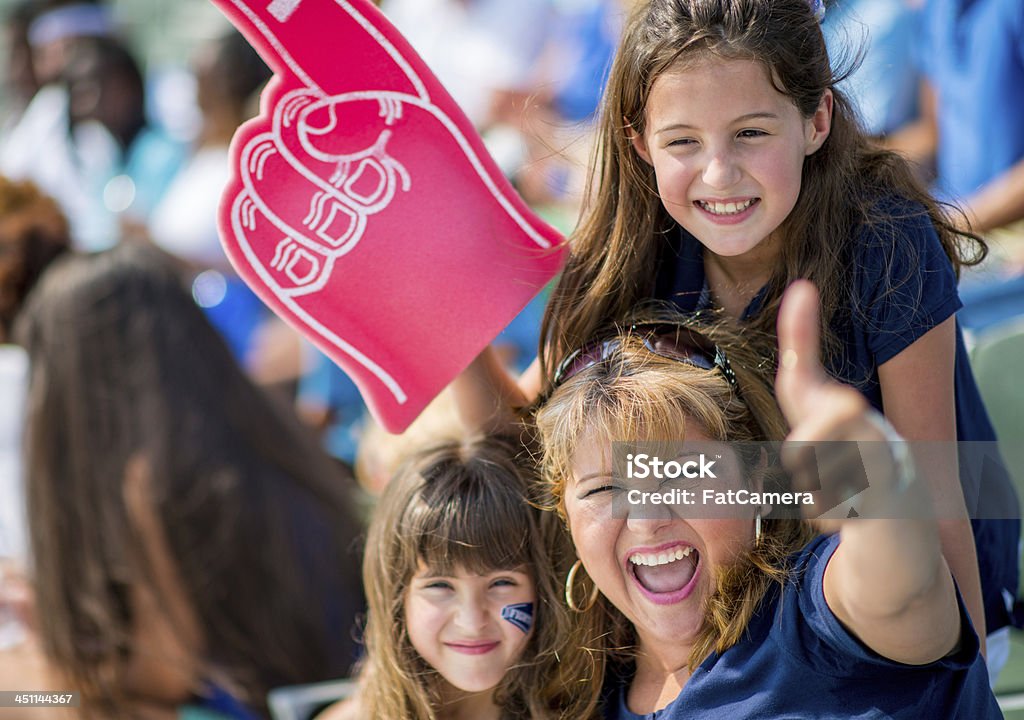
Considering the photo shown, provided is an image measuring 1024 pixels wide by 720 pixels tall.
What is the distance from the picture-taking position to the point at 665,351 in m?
1.33

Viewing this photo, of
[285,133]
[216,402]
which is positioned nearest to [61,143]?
[216,402]

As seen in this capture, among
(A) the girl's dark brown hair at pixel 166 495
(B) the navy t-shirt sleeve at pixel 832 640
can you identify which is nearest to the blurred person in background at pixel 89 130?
(A) the girl's dark brown hair at pixel 166 495

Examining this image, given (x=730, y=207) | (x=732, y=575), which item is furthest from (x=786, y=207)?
(x=732, y=575)

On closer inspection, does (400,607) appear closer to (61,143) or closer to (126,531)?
(126,531)

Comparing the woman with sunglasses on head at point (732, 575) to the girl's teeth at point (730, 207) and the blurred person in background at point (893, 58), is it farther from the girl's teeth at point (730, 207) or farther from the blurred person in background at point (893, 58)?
the blurred person in background at point (893, 58)

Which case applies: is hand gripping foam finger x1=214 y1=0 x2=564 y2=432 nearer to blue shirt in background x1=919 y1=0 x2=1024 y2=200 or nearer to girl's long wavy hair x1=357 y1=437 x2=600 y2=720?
girl's long wavy hair x1=357 y1=437 x2=600 y2=720

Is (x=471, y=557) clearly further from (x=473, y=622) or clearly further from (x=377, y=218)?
(x=377, y=218)

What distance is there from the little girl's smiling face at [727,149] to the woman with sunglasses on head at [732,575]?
0.47 feet

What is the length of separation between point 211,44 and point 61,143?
767 millimetres

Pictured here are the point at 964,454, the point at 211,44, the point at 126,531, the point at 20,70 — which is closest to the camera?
the point at 964,454

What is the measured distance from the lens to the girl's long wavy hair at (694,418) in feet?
4.06

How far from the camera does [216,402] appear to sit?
257 centimetres

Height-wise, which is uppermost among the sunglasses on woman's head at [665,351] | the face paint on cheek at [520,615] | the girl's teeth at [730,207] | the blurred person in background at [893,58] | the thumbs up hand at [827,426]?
the blurred person in background at [893,58]

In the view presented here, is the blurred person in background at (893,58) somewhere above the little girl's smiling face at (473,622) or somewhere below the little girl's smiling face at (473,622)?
above
